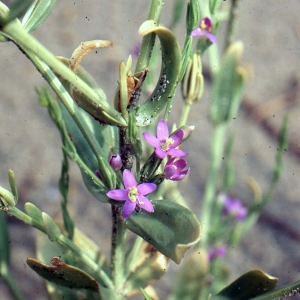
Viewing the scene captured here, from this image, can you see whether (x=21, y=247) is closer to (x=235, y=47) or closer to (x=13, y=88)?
(x=13, y=88)

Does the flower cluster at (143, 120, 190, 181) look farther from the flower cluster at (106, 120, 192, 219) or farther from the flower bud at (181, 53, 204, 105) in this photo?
the flower bud at (181, 53, 204, 105)

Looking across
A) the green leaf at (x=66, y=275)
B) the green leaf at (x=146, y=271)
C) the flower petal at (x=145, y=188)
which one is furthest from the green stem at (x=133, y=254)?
the flower petal at (x=145, y=188)

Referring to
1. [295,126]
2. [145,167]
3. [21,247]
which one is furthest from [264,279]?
[295,126]

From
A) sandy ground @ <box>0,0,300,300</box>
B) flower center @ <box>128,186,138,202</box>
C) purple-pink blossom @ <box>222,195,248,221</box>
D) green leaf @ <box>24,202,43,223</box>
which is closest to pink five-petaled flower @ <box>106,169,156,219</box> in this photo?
flower center @ <box>128,186,138,202</box>

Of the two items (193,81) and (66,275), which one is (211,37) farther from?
(66,275)

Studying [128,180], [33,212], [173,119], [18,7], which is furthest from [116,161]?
[173,119]

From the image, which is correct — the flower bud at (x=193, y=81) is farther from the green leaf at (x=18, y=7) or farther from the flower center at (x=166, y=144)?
the green leaf at (x=18, y=7)
